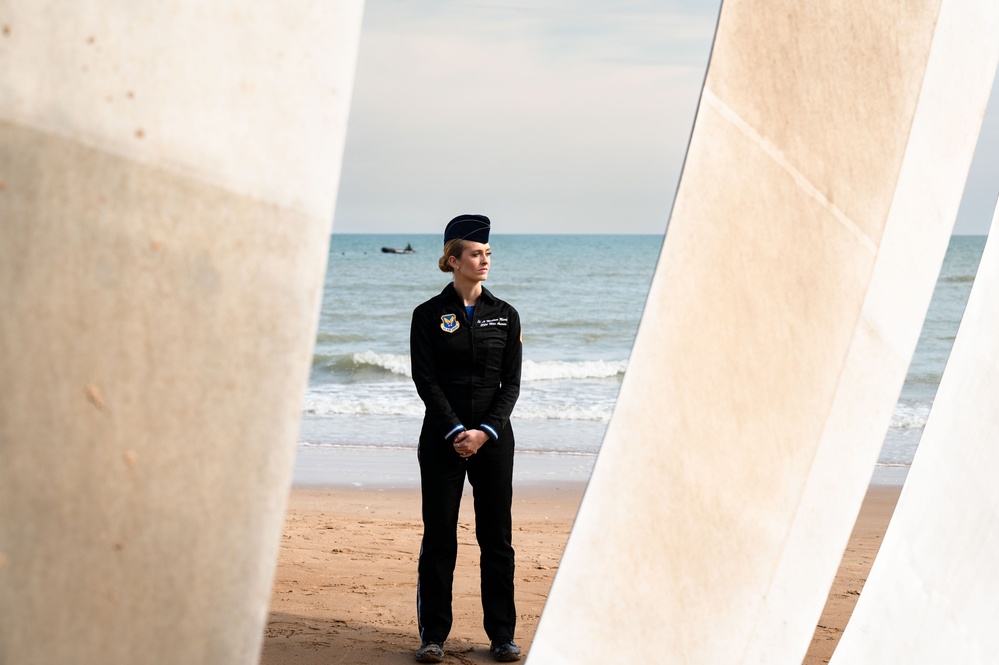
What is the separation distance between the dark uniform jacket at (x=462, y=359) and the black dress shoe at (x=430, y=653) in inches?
43.7

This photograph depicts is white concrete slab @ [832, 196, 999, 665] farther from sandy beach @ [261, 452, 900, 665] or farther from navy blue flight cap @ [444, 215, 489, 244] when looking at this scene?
navy blue flight cap @ [444, 215, 489, 244]

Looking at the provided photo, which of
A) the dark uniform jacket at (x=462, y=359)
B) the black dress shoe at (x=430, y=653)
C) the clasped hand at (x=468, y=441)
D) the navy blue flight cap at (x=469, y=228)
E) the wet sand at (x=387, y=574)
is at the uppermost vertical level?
the navy blue flight cap at (x=469, y=228)

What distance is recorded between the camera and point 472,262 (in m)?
4.49

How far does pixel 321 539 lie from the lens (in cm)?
722

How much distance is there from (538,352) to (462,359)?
17.1 metres

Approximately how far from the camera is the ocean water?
1273 centimetres

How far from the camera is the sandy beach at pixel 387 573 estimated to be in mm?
4988

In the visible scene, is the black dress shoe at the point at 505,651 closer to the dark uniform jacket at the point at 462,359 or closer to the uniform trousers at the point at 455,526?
the uniform trousers at the point at 455,526

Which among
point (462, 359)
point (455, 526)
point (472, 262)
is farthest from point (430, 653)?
point (472, 262)

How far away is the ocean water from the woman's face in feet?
22.6

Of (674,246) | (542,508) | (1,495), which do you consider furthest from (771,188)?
(542,508)

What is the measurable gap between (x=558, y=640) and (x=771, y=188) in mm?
1092

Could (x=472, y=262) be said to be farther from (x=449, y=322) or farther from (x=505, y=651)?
(x=505, y=651)

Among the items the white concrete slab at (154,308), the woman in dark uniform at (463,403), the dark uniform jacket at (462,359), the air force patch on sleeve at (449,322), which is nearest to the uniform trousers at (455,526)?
the woman in dark uniform at (463,403)
